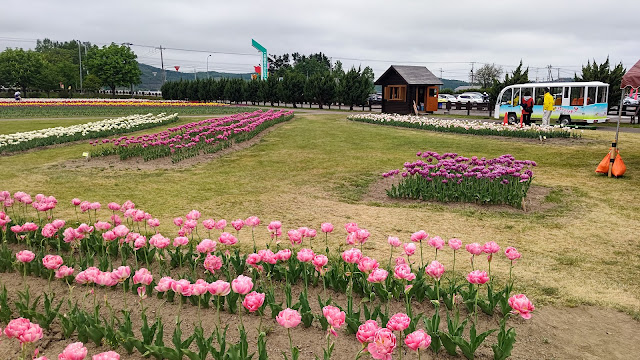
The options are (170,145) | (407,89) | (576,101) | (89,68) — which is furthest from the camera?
(89,68)

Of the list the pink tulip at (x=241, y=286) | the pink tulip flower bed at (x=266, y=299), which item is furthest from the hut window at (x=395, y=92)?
the pink tulip at (x=241, y=286)

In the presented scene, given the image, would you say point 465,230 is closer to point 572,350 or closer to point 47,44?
point 572,350

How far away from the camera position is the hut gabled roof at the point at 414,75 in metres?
35.4

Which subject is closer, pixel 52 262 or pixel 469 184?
pixel 52 262

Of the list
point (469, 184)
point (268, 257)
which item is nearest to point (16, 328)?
point (268, 257)

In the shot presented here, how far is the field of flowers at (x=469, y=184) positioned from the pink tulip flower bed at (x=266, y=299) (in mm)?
2710

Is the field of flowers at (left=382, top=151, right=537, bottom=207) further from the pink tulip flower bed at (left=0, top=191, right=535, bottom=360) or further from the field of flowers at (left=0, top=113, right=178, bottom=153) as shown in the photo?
the field of flowers at (left=0, top=113, right=178, bottom=153)

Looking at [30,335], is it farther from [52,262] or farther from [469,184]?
[469,184]

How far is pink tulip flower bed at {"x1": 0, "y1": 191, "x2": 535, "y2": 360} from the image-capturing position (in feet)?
9.71

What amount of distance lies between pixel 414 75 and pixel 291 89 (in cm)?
1464

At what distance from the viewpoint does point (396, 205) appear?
27.1ft

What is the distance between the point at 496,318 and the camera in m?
3.98

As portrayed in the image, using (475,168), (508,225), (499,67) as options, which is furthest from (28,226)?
(499,67)

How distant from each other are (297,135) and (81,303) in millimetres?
16047
